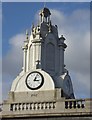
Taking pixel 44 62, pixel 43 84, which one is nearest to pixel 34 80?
pixel 43 84

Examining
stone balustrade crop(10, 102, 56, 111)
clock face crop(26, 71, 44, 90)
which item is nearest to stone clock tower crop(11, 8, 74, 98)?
clock face crop(26, 71, 44, 90)

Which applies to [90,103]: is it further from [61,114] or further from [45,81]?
[45,81]

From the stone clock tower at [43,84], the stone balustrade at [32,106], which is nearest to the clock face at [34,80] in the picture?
the stone clock tower at [43,84]

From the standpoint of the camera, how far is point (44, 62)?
22891 millimetres

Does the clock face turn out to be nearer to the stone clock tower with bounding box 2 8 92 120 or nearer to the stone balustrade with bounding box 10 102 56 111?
the stone clock tower with bounding box 2 8 92 120

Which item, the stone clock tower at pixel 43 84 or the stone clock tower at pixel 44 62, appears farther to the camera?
the stone clock tower at pixel 44 62

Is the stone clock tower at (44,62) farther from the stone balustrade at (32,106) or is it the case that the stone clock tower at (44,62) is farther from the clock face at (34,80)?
the stone balustrade at (32,106)

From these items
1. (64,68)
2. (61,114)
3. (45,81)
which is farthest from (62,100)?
(64,68)

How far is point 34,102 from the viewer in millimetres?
20344

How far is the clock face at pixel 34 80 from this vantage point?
2161 centimetres

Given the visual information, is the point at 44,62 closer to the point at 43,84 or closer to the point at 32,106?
the point at 43,84

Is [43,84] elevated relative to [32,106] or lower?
elevated

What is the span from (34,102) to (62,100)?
5.03 feet

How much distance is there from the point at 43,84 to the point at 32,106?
173 cm
